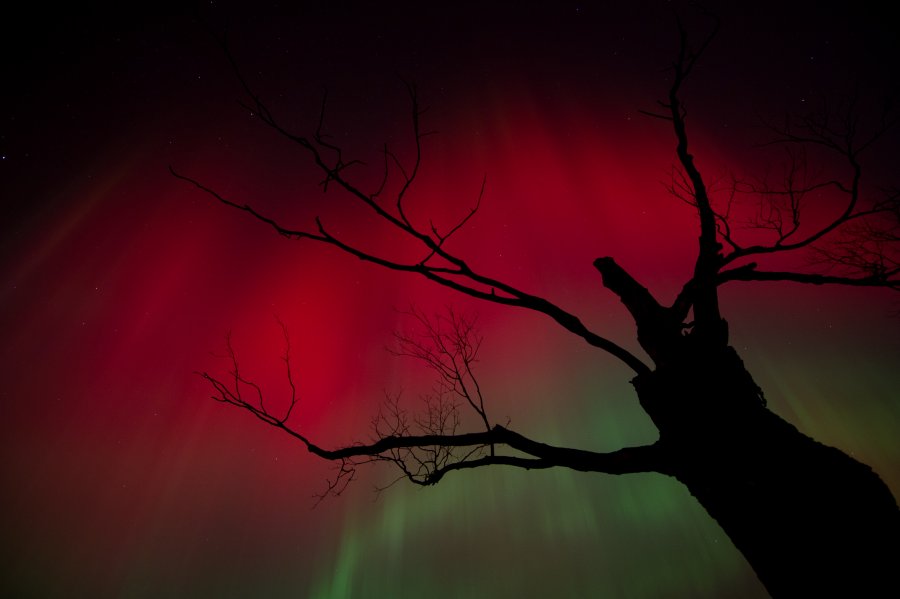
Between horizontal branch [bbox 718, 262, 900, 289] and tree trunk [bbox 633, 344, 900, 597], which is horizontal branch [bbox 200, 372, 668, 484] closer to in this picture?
tree trunk [bbox 633, 344, 900, 597]

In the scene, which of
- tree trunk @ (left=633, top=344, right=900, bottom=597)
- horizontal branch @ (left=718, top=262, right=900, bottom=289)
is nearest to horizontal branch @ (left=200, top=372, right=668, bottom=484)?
tree trunk @ (left=633, top=344, right=900, bottom=597)

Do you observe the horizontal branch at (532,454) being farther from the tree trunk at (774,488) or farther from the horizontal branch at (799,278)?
the horizontal branch at (799,278)

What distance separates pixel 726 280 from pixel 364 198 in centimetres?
366

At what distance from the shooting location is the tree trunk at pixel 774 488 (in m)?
2.47

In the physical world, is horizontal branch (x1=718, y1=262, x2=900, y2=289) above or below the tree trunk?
above

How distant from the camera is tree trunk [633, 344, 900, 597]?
2471mm

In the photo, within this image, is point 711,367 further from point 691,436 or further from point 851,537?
point 851,537

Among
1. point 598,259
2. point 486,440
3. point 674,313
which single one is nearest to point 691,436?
point 674,313

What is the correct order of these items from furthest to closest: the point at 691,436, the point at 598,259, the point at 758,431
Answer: the point at 598,259, the point at 691,436, the point at 758,431

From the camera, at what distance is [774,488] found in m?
2.80

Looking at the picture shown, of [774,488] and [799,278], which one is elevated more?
[799,278]

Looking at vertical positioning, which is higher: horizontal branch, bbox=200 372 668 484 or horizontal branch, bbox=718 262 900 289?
horizontal branch, bbox=718 262 900 289

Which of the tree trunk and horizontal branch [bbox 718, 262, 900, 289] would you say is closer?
the tree trunk

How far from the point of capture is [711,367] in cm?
365
